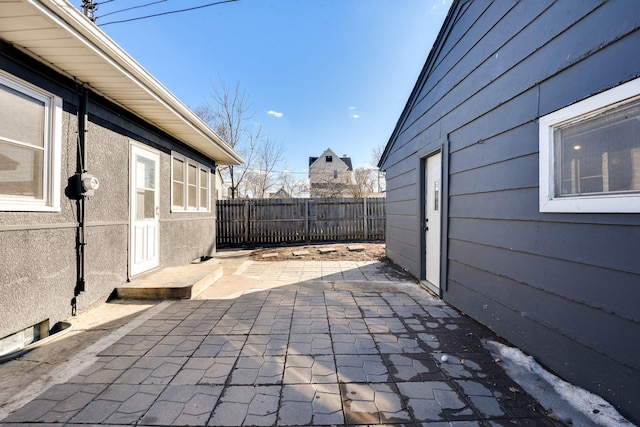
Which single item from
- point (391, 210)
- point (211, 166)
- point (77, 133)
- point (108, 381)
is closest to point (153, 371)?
point (108, 381)

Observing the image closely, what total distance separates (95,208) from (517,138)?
4728 millimetres

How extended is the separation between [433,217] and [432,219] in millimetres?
48

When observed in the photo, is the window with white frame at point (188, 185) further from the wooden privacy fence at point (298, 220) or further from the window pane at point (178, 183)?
the wooden privacy fence at point (298, 220)

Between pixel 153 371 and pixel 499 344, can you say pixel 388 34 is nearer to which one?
pixel 499 344

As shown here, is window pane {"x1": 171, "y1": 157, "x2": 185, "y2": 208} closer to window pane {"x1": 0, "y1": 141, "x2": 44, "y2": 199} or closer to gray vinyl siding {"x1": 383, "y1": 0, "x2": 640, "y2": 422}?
window pane {"x1": 0, "y1": 141, "x2": 44, "y2": 199}

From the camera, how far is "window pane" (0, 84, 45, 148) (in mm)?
2387

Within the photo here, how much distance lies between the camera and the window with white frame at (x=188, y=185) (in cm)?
552

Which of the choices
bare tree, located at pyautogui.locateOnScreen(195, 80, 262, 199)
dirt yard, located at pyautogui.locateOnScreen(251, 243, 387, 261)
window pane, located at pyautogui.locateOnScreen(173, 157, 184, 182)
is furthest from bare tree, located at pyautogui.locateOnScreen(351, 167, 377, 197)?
window pane, located at pyautogui.locateOnScreen(173, 157, 184, 182)

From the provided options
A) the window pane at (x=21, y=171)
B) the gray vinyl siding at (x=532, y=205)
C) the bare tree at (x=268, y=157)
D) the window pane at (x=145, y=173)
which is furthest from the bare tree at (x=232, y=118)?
the gray vinyl siding at (x=532, y=205)

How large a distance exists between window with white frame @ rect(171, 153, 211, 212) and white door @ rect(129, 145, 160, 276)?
0.58 metres

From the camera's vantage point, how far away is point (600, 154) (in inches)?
67.8

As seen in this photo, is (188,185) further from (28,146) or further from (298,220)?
(298,220)

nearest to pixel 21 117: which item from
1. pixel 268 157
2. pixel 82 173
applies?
pixel 82 173

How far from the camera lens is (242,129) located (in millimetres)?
13250
